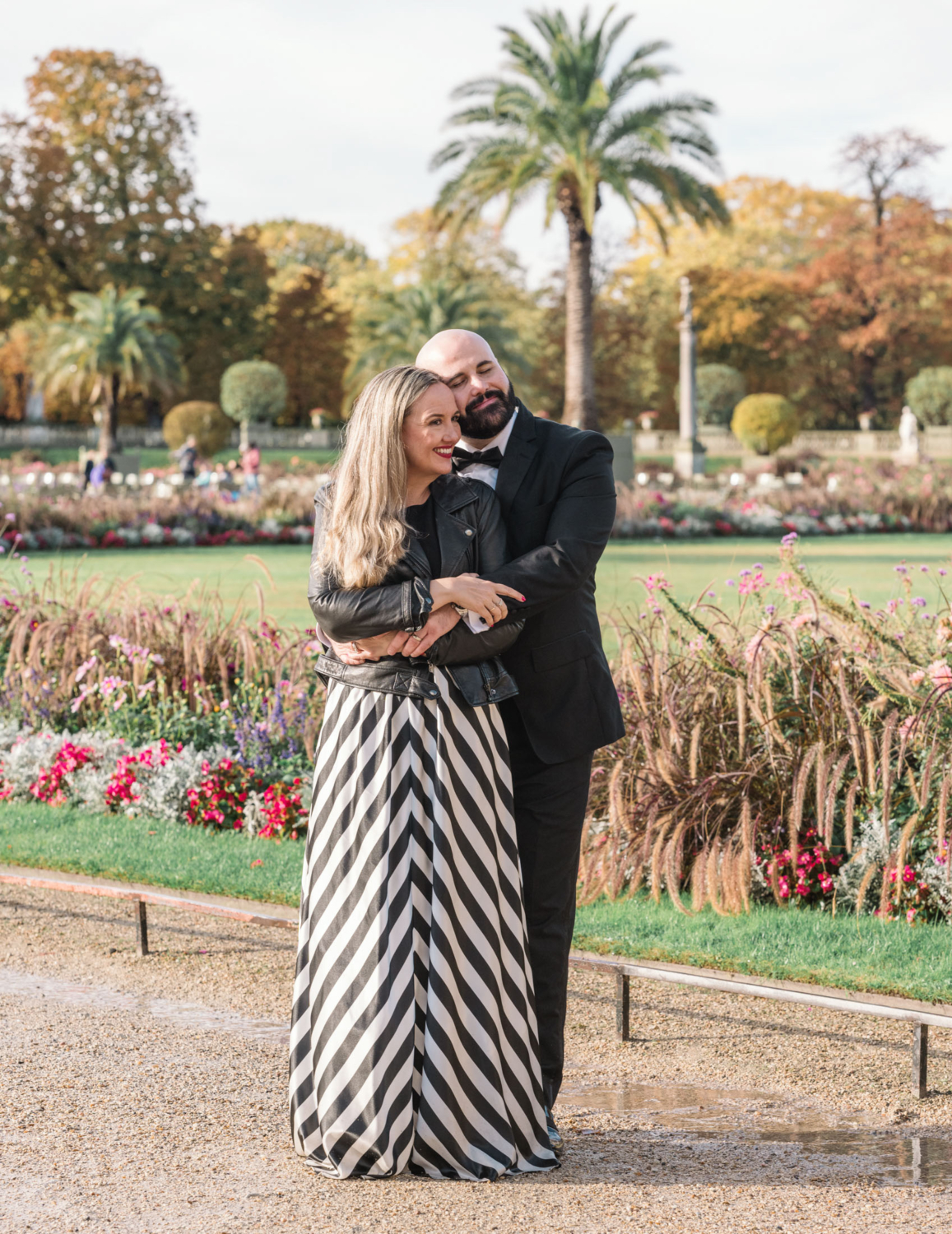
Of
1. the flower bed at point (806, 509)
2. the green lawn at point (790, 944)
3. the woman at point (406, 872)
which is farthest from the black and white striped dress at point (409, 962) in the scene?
the flower bed at point (806, 509)

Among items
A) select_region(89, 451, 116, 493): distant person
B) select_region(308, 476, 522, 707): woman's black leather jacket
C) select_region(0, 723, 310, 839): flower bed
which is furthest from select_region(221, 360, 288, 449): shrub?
select_region(308, 476, 522, 707): woman's black leather jacket

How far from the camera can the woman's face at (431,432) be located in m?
2.92

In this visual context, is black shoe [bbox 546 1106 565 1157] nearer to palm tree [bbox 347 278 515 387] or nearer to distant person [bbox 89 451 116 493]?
distant person [bbox 89 451 116 493]

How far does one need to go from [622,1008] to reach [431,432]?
1.79 metres

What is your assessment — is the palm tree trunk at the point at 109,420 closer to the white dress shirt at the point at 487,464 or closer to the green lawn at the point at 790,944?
the green lawn at the point at 790,944

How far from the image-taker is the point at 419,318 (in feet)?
147

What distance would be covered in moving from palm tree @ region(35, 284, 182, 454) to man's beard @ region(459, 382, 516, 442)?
4098 cm

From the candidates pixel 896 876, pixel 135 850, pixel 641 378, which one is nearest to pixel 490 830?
pixel 896 876

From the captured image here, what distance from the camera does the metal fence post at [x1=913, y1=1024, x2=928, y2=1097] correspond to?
3.41 metres

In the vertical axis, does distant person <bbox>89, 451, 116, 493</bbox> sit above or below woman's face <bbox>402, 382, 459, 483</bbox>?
above

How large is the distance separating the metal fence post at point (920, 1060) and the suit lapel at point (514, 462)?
159 centimetres

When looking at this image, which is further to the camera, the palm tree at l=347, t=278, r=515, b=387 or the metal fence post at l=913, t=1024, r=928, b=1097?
the palm tree at l=347, t=278, r=515, b=387

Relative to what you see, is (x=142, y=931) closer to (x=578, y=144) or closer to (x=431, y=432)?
→ (x=431, y=432)

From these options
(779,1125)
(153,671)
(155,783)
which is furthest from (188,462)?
(779,1125)
